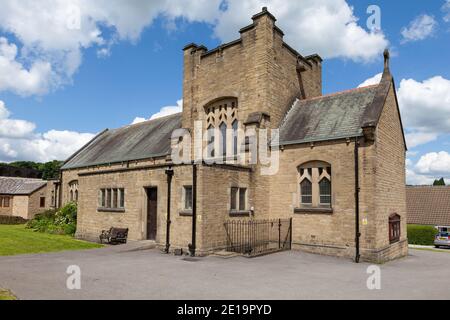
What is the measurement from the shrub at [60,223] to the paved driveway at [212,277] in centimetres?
972

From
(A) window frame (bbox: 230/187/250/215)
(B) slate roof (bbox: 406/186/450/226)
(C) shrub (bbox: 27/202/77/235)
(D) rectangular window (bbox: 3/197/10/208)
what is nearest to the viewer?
(A) window frame (bbox: 230/187/250/215)

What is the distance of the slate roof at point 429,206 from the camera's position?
34759 millimetres

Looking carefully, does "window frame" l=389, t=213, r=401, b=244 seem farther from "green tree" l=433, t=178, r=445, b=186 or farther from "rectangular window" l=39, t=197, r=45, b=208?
"green tree" l=433, t=178, r=445, b=186

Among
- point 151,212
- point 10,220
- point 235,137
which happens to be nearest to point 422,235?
point 235,137

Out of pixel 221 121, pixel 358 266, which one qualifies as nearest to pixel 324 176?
pixel 358 266

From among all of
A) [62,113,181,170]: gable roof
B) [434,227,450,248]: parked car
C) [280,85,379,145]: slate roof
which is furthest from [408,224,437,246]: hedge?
[62,113,181,170]: gable roof

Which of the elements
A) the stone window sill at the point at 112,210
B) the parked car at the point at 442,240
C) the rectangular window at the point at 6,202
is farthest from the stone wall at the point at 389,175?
the rectangular window at the point at 6,202

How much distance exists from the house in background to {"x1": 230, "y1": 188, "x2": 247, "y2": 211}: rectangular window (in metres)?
29.7

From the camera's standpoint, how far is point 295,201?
17406mm

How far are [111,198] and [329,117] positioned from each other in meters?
13.1

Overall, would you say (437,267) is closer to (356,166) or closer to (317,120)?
(356,166)

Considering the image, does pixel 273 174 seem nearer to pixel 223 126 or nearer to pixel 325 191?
pixel 325 191

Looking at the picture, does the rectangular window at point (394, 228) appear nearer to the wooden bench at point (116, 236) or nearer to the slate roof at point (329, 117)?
the slate roof at point (329, 117)

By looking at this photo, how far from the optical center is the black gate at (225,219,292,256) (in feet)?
53.0
